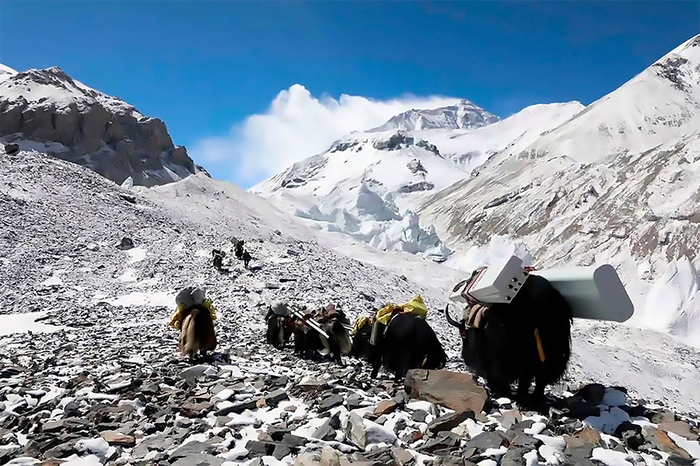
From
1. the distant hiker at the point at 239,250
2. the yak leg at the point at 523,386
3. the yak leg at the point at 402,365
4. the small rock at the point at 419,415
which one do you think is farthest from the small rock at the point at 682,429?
the distant hiker at the point at 239,250

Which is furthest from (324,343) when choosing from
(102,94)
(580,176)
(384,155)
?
(384,155)

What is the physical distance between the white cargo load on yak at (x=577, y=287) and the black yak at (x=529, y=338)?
0.11 m

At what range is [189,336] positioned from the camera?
669cm

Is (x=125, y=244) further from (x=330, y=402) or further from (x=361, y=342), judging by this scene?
(x=330, y=402)

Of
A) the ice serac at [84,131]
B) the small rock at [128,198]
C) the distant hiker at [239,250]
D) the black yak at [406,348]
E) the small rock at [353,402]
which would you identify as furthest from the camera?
the ice serac at [84,131]

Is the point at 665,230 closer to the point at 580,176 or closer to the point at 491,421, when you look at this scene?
the point at 580,176

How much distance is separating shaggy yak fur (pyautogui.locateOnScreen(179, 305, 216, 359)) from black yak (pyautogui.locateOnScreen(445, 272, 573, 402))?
3731 millimetres

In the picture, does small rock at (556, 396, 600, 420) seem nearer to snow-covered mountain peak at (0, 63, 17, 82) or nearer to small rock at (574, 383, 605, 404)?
small rock at (574, 383, 605, 404)

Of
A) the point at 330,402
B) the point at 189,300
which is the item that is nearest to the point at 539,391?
the point at 330,402

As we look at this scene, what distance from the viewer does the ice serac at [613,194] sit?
140 ft

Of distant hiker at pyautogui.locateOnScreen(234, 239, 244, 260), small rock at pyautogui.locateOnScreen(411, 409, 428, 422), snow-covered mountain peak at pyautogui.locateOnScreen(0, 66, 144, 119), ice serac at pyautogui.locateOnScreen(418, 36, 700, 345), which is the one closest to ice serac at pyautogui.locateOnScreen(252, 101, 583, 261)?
ice serac at pyautogui.locateOnScreen(418, 36, 700, 345)

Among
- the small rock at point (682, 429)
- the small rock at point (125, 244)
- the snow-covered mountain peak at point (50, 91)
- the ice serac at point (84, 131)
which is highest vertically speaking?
the snow-covered mountain peak at point (50, 91)

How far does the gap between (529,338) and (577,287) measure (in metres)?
0.60

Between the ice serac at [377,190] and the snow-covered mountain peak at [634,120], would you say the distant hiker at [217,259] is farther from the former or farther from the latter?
the snow-covered mountain peak at [634,120]
